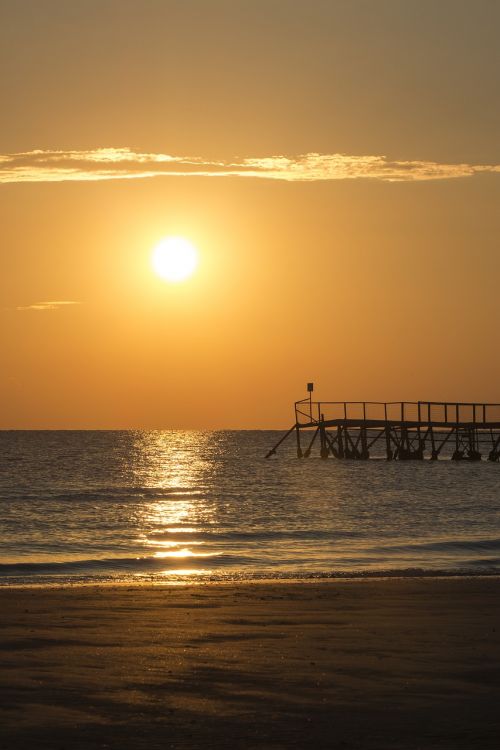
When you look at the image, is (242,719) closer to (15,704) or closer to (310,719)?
(310,719)

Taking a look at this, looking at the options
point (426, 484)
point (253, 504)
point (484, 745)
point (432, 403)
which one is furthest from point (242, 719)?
point (432, 403)

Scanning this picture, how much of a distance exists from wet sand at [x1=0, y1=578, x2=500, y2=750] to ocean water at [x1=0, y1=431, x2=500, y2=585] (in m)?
6.27

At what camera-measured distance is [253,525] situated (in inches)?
1486

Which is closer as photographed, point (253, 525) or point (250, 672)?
point (250, 672)

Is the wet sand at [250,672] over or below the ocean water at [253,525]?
over

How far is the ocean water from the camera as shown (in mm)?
24297

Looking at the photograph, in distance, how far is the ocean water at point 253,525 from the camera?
24297 mm

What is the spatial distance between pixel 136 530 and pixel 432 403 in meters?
46.9

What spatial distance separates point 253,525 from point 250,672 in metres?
27.1

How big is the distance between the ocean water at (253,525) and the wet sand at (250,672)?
627 centimetres

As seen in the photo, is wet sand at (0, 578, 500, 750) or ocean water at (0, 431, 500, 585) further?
ocean water at (0, 431, 500, 585)

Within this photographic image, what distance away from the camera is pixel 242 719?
8.98 meters

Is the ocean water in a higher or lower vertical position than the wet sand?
lower

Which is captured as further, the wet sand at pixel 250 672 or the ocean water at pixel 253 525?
the ocean water at pixel 253 525
